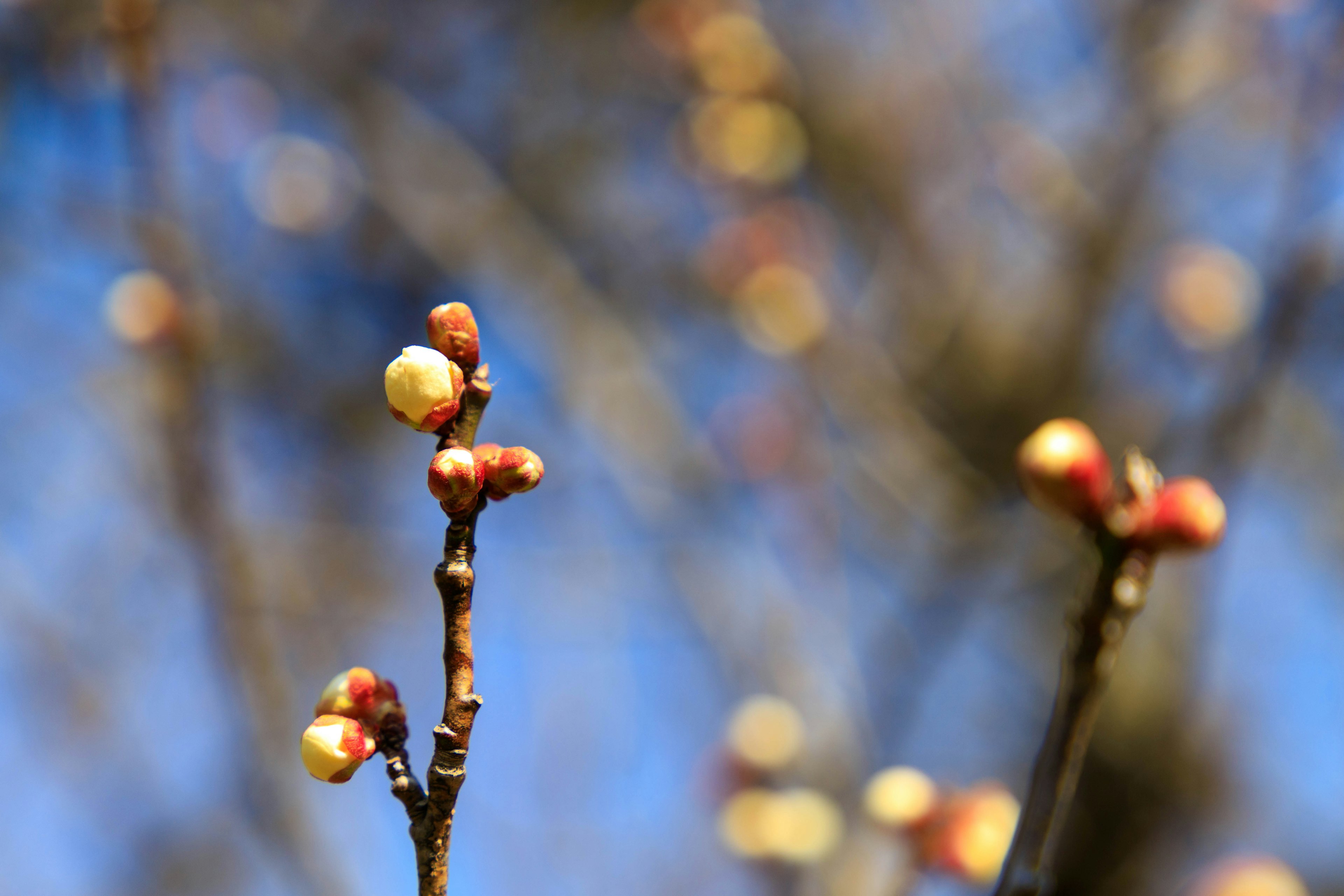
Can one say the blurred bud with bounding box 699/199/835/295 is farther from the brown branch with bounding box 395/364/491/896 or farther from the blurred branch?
the brown branch with bounding box 395/364/491/896

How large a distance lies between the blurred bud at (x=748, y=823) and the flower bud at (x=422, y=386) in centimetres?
132

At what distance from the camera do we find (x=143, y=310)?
6.37 ft

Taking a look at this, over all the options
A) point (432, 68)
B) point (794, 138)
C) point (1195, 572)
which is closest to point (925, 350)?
point (794, 138)

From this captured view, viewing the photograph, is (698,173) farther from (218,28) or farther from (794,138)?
(218,28)

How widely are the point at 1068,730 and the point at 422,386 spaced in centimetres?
51

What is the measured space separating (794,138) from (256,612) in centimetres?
275

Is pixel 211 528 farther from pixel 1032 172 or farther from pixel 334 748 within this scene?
pixel 1032 172

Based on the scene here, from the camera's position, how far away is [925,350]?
3.72 meters

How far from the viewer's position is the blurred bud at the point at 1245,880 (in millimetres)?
1006

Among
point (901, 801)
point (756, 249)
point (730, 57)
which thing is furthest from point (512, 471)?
point (730, 57)

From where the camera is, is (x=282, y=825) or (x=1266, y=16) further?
(x=1266, y=16)

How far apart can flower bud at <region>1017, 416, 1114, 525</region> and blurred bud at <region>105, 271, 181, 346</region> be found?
5.23 feet

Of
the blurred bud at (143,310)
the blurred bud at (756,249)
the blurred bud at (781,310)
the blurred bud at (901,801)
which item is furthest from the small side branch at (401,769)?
the blurred bud at (756,249)

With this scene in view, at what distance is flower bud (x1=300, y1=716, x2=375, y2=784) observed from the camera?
29.5 inches
